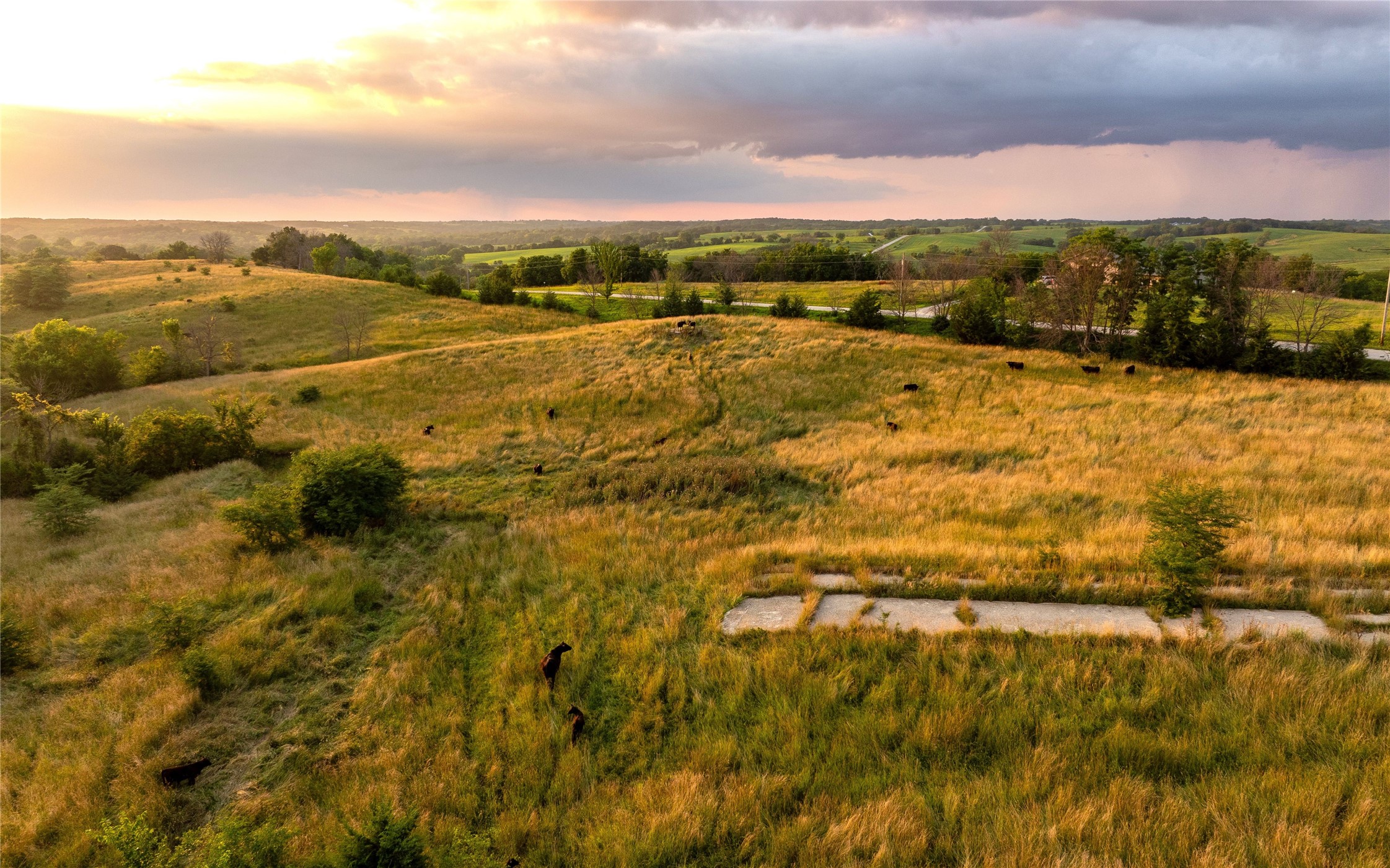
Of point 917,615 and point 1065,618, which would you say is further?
point 917,615

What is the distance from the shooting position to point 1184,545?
24.7ft

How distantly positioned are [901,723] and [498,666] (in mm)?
5379

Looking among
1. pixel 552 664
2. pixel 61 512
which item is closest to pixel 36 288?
pixel 61 512

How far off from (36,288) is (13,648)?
245 ft

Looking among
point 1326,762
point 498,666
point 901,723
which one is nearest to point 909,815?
point 901,723

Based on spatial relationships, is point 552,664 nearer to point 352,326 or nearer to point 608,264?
point 352,326

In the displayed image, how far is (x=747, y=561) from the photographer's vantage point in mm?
9641

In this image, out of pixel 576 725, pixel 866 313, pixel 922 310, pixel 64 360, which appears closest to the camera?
pixel 576 725

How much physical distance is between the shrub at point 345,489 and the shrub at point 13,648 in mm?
4773

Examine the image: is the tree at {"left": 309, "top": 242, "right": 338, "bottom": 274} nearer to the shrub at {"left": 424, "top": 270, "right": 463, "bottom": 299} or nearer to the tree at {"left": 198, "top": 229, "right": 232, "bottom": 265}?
the tree at {"left": 198, "top": 229, "right": 232, "bottom": 265}

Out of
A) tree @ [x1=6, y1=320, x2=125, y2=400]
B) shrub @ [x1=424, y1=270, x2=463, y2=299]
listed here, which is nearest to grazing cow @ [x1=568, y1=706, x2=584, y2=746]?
tree @ [x1=6, y1=320, x2=125, y2=400]

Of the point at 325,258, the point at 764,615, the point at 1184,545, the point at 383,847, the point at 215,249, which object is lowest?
the point at 764,615

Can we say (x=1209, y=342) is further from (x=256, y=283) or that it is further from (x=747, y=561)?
(x=256, y=283)

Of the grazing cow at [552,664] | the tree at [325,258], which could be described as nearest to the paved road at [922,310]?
the tree at [325,258]
